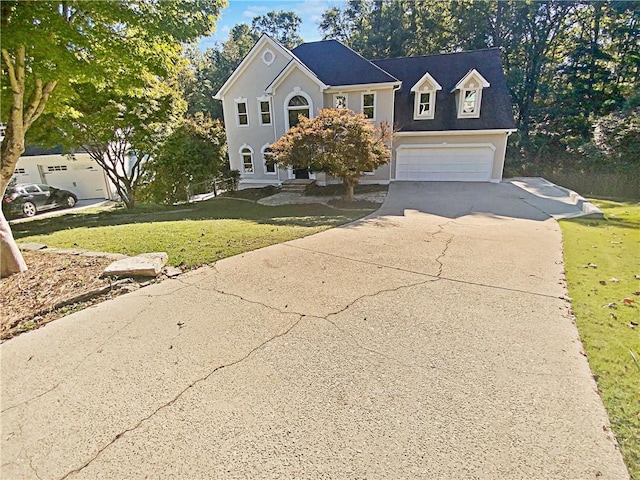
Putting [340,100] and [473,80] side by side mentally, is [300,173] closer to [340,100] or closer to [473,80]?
[340,100]

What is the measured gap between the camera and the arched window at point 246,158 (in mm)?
20109

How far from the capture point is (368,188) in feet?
56.5

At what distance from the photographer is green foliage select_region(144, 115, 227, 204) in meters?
16.0

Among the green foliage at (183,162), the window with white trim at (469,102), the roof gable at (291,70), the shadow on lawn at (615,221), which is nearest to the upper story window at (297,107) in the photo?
the roof gable at (291,70)

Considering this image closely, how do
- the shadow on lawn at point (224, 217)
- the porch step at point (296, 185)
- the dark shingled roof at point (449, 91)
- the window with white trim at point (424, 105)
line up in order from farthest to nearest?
the window with white trim at point (424, 105), the dark shingled roof at point (449, 91), the porch step at point (296, 185), the shadow on lawn at point (224, 217)

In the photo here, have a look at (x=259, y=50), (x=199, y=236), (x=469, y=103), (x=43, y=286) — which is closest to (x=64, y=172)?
(x=259, y=50)

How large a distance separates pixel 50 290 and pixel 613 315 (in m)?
7.56

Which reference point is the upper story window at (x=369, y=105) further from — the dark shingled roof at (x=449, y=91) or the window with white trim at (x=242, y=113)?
the window with white trim at (x=242, y=113)

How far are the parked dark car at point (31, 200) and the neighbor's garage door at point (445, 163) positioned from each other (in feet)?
66.2

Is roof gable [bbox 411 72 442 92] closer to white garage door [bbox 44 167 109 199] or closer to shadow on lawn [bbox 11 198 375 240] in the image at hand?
shadow on lawn [bbox 11 198 375 240]

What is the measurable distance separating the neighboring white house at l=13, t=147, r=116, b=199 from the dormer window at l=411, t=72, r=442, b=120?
21534mm

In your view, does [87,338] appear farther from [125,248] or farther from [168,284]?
[125,248]

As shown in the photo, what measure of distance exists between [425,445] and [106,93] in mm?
15093

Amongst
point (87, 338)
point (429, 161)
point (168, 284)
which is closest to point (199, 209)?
point (168, 284)
